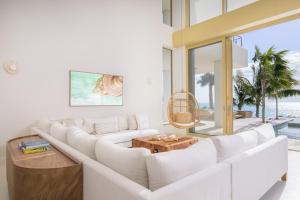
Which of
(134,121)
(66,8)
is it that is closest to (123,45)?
(66,8)

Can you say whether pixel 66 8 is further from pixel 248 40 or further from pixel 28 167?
pixel 248 40

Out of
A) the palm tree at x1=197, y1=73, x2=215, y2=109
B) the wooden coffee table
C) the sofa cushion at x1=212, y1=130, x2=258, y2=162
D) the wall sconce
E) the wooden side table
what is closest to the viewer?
the wooden side table

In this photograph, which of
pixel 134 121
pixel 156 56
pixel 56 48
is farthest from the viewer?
pixel 156 56

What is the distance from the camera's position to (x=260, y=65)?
506 centimetres

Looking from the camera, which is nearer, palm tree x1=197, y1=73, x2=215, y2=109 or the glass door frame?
the glass door frame

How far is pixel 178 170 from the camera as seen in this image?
1.30 m

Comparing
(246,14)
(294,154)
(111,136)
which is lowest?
(294,154)

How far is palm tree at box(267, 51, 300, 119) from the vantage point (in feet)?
15.2

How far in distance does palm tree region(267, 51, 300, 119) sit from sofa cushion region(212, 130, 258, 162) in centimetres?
332

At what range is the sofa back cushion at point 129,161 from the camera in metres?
1.32

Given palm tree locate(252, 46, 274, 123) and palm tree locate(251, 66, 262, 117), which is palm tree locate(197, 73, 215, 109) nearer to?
palm tree locate(251, 66, 262, 117)

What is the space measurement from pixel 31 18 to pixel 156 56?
3308 millimetres

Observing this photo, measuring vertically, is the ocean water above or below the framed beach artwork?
below

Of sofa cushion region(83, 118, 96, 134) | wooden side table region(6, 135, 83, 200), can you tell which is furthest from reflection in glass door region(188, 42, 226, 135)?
wooden side table region(6, 135, 83, 200)
